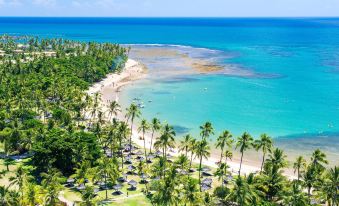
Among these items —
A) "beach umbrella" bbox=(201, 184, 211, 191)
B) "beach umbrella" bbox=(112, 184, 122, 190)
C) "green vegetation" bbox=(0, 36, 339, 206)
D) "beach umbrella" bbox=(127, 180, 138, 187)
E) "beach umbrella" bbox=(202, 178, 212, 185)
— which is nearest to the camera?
"green vegetation" bbox=(0, 36, 339, 206)

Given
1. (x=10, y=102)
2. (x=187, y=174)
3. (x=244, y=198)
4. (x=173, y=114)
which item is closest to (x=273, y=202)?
(x=244, y=198)

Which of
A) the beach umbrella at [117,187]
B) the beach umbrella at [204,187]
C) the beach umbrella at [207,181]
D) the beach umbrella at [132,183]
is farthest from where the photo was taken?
the beach umbrella at [207,181]

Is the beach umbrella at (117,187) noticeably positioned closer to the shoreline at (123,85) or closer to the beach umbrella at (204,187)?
the beach umbrella at (204,187)

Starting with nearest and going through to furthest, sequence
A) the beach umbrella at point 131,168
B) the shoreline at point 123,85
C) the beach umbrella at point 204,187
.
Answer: the beach umbrella at point 204,187 → the beach umbrella at point 131,168 → the shoreline at point 123,85

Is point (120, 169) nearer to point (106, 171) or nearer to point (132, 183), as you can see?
point (132, 183)

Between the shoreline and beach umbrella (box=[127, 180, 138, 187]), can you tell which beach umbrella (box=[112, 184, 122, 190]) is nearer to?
beach umbrella (box=[127, 180, 138, 187])

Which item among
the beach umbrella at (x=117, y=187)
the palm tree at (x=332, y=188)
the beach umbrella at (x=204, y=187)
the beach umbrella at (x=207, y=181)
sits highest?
the palm tree at (x=332, y=188)

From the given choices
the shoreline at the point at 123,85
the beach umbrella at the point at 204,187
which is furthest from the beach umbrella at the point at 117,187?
the shoreline at the point at 123,85

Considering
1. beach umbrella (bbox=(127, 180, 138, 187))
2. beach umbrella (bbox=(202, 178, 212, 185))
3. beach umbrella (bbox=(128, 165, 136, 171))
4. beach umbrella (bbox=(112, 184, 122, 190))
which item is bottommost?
beach umbrella (bbox=(112, 184, 122, 190))

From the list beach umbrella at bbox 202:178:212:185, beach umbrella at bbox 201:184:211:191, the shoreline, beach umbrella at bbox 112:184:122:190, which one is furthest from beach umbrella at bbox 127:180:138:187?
the shoreline
